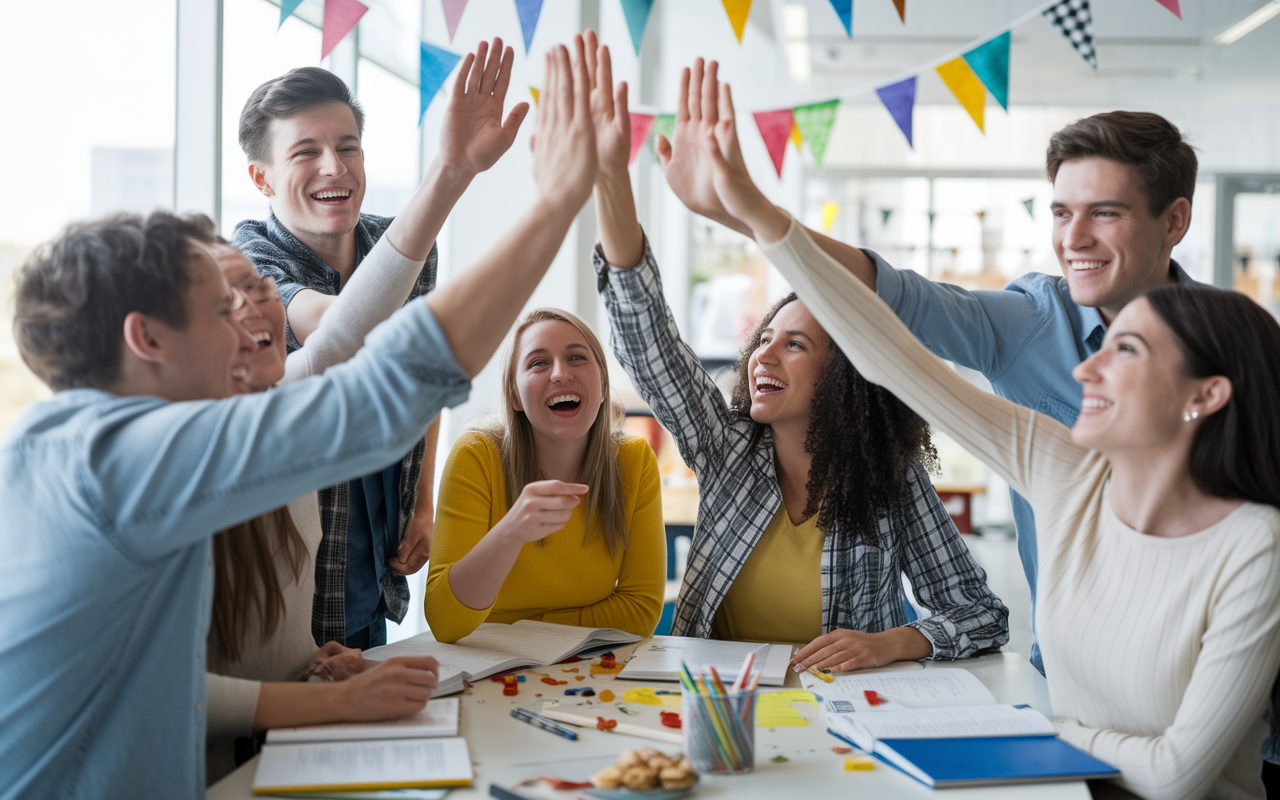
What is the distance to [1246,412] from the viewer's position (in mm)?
1285

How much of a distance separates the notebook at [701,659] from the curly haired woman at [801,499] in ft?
0.56

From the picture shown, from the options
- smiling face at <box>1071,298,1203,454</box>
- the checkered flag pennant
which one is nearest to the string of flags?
the checkered flag pennant

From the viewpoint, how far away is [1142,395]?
1.29 metres

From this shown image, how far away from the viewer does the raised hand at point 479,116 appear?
5.50ft

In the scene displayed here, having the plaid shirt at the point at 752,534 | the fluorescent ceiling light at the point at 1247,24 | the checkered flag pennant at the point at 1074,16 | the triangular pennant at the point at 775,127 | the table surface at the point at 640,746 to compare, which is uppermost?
the fluorescent ceiling light at the point at 1247,24

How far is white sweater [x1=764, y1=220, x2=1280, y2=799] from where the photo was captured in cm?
120

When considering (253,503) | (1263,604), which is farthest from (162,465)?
(1263,604)

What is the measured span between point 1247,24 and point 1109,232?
5912 millimetres

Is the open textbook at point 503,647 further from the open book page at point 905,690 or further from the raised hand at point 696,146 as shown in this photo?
the raised hand at point 696,146

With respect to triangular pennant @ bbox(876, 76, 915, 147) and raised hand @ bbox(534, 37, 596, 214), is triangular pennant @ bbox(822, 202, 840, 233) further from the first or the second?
raised hand @ bbox(534, 37, 596, 214)

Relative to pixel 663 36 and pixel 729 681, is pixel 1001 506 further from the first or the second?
pixel 729 681

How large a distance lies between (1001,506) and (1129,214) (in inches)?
242

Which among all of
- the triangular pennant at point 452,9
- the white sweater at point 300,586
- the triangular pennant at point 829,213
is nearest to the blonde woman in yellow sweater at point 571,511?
the white sweater at point 300,586

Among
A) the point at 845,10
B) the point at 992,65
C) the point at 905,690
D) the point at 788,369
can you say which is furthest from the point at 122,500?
the point at 992,65
